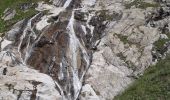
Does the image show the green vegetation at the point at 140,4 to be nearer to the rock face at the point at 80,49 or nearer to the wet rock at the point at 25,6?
the rock face at the point at 80,49

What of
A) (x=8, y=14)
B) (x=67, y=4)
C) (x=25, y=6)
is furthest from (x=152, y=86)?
(x=8, y=14)

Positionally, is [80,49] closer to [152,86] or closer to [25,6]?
[152,86]

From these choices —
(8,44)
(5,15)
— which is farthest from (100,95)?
(5,15)

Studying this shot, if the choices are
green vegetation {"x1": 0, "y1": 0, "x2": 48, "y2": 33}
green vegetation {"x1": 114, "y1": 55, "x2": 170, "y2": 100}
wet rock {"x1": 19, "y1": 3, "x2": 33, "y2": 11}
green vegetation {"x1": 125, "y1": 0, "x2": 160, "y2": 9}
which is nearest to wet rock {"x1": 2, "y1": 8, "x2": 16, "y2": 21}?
green vegetation {"x1": 0, "y1": 0, "x2": 48, "y2": 33}

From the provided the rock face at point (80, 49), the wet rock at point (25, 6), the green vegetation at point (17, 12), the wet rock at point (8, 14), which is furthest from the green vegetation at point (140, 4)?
the wet rock at point (8, 14)

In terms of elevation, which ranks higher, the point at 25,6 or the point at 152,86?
the point at 25,6

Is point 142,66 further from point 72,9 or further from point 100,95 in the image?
point 72,9
